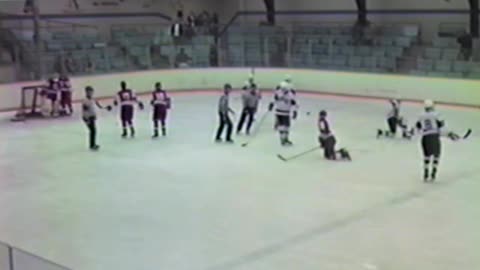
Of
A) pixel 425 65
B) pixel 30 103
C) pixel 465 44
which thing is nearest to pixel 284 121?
pixel 425 65

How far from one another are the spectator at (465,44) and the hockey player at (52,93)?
12742mm

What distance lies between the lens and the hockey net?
2234 centimetres

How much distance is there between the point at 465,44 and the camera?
24.8m

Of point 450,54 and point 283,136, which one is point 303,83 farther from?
point 283,136

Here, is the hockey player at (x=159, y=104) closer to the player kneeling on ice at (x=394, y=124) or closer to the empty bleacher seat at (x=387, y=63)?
the player kneeling on ice at (x=394, y=124)

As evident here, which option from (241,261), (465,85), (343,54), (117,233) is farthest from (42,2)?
(241,261)

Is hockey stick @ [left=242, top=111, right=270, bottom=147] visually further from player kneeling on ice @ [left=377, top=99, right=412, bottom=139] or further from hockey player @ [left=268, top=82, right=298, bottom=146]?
player kneeling on ice @ [left=377, top=99, right=412, bottom=139]

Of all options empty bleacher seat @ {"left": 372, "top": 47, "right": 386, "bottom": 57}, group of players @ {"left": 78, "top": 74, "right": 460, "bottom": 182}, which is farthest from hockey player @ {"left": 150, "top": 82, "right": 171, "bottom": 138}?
empty bleacher seat @ {"left": 372, "top": 47, "right": 386, "bottom": 57}

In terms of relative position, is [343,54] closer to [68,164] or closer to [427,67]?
[427,67]

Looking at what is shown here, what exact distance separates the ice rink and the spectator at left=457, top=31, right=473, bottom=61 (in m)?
6.74

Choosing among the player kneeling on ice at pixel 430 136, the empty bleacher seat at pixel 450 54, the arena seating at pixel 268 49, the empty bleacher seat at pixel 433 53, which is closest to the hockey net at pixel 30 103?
the arena seating at pixel 268 49

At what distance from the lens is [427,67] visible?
2486 cm

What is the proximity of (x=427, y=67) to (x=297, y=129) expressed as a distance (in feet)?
24.5

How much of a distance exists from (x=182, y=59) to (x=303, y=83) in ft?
15.3
